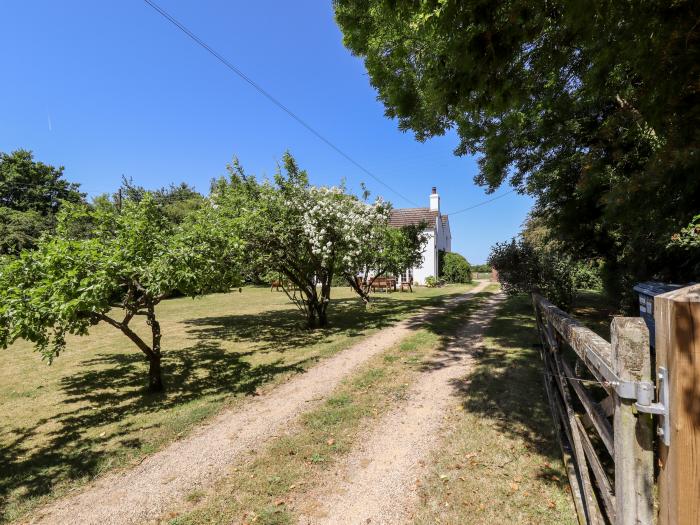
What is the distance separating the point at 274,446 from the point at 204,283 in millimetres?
3716

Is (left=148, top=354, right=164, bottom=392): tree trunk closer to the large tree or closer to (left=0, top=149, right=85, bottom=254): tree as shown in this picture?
the large tree

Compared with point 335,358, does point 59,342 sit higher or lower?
higher

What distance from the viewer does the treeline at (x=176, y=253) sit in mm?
5152

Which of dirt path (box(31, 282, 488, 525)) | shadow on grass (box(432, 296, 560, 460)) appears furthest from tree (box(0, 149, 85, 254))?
shadow on grass (box(432, 296, 560, 460))

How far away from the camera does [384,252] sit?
15562 millimetres

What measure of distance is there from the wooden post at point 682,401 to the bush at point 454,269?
37.5 metres

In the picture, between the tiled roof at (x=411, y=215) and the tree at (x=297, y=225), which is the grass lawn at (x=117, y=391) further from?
the tiled roof at (x=411, y=215)

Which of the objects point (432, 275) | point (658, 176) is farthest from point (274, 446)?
point (432, 275)

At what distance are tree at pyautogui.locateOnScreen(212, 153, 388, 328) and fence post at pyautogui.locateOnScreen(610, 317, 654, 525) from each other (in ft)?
32.4

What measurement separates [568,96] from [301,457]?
8.64 metres

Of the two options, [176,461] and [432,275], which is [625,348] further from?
[432,275]

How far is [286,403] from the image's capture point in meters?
6.25

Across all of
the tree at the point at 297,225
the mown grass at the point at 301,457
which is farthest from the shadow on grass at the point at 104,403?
the tree at the point at 297,225

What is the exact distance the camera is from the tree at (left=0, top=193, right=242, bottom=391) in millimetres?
4953
